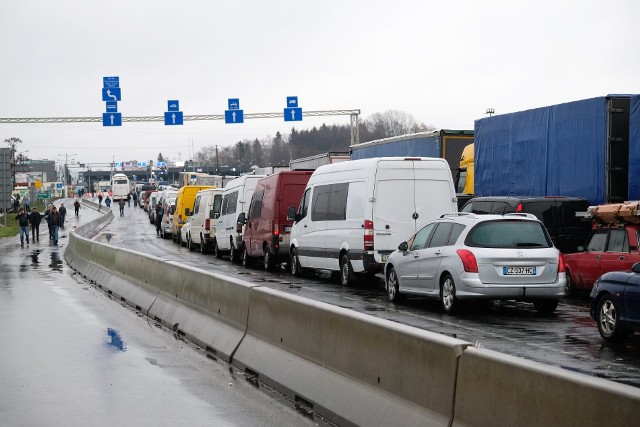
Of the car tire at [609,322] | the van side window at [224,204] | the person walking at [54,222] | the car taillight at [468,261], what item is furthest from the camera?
the person walking at [54,222]

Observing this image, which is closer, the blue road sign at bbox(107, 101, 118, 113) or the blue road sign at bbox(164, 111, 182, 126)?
the blue road sign at bbox(107, 101, 118, 113)

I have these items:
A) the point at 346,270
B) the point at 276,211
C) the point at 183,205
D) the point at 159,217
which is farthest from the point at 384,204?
the point at 159,217

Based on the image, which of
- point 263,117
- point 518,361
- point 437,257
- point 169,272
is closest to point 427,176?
point 437,257

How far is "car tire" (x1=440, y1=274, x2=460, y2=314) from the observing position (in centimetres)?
1647

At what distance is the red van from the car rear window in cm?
1114

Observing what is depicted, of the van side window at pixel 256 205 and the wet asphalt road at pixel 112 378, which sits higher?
the van side window at pixel 256 205

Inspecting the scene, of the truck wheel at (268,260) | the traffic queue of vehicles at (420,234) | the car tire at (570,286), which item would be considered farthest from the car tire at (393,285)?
the truck wheel at (268,260)

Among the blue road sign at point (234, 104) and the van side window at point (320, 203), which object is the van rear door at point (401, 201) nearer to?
the van side window at point (320, 203)

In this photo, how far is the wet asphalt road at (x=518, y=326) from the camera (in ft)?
38.1

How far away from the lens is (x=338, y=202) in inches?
886

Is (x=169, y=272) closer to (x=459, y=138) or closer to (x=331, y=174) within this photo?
(x=331, y=174)

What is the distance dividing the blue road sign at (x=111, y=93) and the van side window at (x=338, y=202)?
40.0m

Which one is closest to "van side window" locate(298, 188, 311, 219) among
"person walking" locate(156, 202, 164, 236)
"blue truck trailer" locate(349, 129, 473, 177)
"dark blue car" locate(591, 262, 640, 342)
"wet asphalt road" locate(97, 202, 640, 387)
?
"wet asphalt road" locate(97, 202, 640, 387)

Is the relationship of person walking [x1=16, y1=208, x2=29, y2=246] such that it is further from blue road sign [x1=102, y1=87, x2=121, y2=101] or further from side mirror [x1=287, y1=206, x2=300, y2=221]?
side mirror [x1=287, y1=206, x2=300, y2=221]
